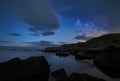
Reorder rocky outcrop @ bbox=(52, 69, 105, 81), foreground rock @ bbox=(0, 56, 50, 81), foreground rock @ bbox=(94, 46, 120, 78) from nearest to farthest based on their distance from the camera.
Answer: rocky outcrop @ bbox=(52, 69, 105, 81) < foreground rock @ bbox=(0, 56, 50, 81) < foreground rock @ bbox=(94, 46, 120, 78)

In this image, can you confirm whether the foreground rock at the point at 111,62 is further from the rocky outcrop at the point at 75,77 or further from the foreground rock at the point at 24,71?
the foreground rock at the point at 24,71

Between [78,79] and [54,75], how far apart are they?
17.7 feet

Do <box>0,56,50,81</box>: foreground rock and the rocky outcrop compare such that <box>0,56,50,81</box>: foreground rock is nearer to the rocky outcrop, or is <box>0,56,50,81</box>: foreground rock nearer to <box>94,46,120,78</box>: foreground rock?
the rocky outcrop

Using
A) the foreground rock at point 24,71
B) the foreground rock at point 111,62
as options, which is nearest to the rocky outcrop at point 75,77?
the foreground rock at point 24,71

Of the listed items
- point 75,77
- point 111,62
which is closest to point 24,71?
point 75,77

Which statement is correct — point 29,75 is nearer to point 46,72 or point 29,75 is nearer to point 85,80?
point 46,72

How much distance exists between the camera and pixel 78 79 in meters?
8.80

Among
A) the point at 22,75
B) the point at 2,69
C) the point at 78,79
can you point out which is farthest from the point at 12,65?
the point at 78,79

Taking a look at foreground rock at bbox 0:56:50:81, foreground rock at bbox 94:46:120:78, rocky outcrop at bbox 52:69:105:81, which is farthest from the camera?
foreground rock at bbox 94:46:120:78

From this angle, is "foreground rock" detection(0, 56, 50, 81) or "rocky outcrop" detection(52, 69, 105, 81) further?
"foreground rock" detection(0, 56, 50, 81)

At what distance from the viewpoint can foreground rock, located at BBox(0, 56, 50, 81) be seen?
9.56 meters

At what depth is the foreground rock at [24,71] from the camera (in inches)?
376

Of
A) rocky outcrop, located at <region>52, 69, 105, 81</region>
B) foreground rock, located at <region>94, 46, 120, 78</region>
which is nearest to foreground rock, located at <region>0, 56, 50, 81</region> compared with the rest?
rocky outcrop, located at <region>52, 69, 105, 81</region>

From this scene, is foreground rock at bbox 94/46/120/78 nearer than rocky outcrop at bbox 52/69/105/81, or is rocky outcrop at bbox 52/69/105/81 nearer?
rocky outcrop at bbox 52/69/105/81
